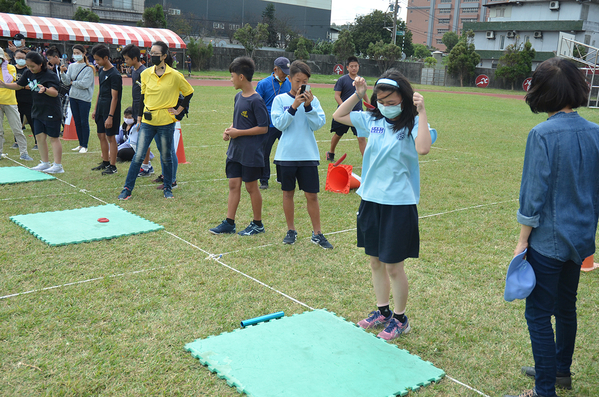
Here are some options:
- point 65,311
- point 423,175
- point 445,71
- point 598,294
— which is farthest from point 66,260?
point 445,71

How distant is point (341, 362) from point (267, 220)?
3.25m

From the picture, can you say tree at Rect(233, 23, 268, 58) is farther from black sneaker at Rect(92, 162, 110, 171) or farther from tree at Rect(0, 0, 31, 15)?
black sneaker at Rect(92, 162, 110, 171)

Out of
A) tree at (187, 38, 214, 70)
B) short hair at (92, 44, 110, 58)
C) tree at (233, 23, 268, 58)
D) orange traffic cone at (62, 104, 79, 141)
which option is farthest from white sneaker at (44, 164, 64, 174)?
tree at (233, 23, 268, 58)

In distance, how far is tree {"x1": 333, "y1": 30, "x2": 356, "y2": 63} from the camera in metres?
54.4

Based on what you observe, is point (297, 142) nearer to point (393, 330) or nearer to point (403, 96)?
point (403, 96)

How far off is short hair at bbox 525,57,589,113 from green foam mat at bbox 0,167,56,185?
7295mm

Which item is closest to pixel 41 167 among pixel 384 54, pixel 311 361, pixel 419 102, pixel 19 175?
pixel 19 175

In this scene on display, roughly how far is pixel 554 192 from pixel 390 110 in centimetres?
116

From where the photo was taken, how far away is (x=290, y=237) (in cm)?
545

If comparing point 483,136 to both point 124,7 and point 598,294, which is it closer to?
point 598,294

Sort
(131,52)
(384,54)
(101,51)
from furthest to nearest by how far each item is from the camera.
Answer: (384,54), (101,51), (131,52)

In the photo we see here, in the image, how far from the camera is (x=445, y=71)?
51.2 m

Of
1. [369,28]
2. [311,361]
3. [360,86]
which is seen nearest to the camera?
[311,361]

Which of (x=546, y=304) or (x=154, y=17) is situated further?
(x=154, y=17)
